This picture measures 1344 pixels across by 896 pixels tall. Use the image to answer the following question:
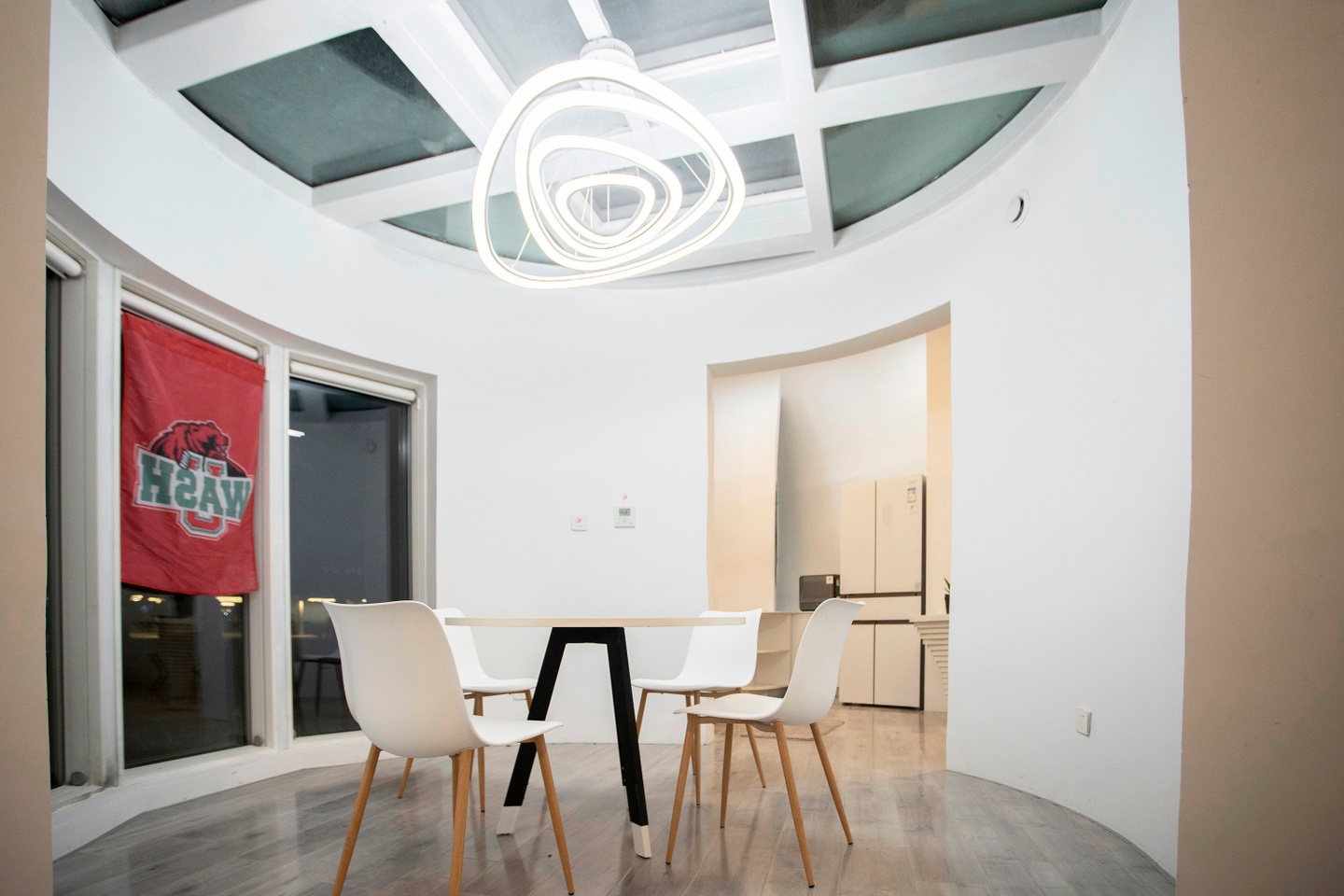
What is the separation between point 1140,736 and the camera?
2623mm

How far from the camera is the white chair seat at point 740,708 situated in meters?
2.54

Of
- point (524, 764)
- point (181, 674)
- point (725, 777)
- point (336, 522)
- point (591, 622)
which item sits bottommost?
point (725, 777)

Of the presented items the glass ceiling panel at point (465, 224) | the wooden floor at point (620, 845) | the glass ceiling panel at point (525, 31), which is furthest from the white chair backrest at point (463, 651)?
the glass ceiling panel at point (525, 31)

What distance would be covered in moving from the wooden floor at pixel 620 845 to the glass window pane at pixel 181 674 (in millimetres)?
316

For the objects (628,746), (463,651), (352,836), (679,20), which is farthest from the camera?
(463,651)

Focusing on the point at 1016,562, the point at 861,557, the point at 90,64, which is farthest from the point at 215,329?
the point at 861,557

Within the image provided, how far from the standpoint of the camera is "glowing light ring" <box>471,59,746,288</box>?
2.41 meters

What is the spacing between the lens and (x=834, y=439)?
7867 mm

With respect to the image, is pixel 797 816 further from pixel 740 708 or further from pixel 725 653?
pixel 725 653

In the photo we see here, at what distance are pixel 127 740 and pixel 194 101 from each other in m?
2.64

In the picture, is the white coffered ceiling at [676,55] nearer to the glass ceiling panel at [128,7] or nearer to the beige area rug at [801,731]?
the glass ceiling panel at [128,7]

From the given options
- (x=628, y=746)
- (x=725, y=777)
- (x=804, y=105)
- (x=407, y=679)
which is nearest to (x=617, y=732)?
(x=628, y=746)

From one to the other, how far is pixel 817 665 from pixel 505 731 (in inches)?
38.6

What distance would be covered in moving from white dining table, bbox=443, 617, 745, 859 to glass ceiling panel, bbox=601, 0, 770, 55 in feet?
7.30
